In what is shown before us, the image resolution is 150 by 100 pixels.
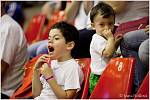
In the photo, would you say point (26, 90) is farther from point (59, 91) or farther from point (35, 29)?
point (35, 29)

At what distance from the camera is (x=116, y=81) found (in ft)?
6.79

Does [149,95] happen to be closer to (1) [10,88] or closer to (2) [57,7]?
(1) [10,88]

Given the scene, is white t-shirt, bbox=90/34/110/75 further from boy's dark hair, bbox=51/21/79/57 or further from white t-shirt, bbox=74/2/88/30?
white t-shirt, bbox=74/2/88/30

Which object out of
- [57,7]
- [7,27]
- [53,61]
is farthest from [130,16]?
[57,7]

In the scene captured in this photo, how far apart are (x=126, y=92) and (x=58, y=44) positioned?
55 centimetres

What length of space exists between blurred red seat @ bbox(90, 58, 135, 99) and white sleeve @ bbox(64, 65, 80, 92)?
14cm

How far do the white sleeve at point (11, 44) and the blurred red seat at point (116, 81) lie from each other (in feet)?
3.23

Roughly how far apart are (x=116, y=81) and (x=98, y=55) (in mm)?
242

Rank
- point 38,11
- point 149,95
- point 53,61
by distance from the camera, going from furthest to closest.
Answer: point 38,11
point 53,61
point 149,95

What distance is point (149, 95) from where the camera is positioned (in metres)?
1.89

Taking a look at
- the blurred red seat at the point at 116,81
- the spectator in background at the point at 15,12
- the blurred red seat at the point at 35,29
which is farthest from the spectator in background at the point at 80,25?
the spectator in background at the point at 15,12

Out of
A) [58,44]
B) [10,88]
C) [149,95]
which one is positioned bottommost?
[10,88]

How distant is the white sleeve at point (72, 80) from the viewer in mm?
2275

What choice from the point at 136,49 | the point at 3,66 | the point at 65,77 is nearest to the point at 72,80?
the point at 65,77
